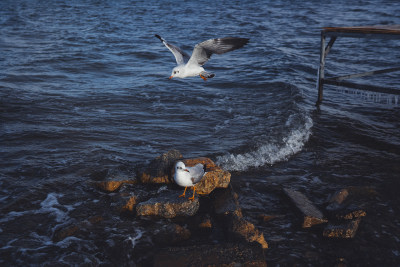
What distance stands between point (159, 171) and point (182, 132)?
9.45 ft

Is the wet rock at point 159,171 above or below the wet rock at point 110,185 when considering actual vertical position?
above

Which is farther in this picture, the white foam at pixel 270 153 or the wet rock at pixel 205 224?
the white foam at pixel 270 153

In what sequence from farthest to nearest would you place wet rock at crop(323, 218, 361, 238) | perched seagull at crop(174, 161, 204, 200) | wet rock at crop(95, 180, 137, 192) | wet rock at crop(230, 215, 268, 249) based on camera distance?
1. wet rock at crop(95, 180, 137, 192)
2. perched seagull at crop(174, 161, 204, 200)
3. wet rock at crop(323, 218, 361, 238)
4. wet rock at crop(230, 215, 268, 249)

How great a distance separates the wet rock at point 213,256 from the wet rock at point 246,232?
311 mm

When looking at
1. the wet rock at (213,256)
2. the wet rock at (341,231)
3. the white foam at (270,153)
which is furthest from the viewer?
the white foam at (270,153)

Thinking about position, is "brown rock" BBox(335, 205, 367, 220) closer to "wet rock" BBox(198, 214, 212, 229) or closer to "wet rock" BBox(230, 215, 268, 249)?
"wet rock" BBox(230, 215, 268, 249)

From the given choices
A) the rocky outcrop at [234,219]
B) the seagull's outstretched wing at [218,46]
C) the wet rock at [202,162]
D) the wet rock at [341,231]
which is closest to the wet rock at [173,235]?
the rocky outcrop at [234,219]

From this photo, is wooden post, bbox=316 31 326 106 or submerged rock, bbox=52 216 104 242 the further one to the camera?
wooden post, bbox=316 31 326 106

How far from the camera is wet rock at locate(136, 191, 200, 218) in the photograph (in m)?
5.47

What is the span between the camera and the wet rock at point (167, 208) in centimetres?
547

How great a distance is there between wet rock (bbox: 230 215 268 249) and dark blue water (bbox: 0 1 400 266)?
Answer: 249mm

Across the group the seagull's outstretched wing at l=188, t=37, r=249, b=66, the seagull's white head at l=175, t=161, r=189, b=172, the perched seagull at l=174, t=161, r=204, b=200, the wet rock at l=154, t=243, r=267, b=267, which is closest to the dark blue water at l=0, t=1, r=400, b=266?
the wet rock at l=154, t=243, r=267, b=267

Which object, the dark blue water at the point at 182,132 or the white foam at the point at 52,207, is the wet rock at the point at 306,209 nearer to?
the dark blue water at the point at 182,132

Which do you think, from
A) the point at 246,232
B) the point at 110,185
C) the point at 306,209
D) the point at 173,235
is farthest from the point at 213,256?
the point at 110,185
